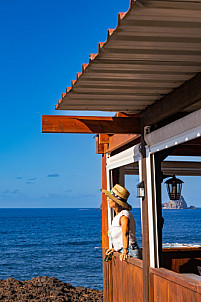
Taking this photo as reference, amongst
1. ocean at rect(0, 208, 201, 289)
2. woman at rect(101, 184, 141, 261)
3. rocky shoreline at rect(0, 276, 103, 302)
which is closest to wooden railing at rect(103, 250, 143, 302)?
woman at rect(101, 184, 141, 261)

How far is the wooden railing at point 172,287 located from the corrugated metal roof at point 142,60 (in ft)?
5.59

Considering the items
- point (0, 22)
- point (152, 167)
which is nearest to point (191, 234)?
point (0, 22)

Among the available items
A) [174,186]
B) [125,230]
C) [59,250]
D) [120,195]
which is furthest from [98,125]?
[59,250]

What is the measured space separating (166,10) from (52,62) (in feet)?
269

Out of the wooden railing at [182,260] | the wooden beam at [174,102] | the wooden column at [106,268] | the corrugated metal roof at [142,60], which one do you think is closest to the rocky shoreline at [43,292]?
the wooden column at [106,268]

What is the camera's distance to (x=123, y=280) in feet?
20.2

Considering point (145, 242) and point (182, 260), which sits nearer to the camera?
point (145, 242)

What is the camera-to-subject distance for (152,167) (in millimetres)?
5199

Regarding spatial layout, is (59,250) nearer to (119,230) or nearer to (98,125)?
(119,230)

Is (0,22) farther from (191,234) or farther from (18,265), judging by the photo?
(18,265)

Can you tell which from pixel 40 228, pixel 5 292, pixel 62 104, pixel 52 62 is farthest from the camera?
pixel 52 62

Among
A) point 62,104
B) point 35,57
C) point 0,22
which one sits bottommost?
point 62,104

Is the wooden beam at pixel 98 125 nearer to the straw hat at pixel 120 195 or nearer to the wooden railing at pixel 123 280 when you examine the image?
the straw hat at pixel 120 195

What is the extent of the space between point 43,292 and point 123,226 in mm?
5388
